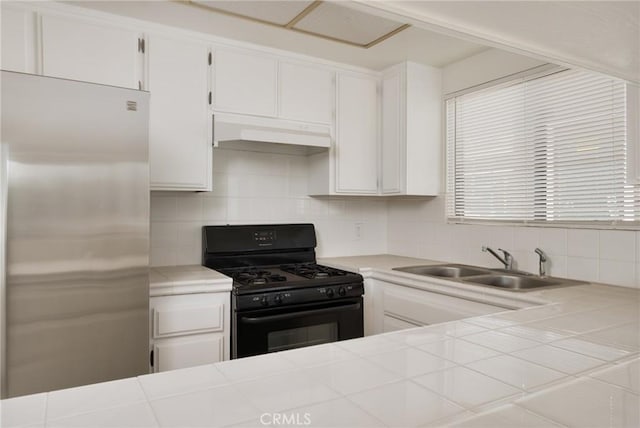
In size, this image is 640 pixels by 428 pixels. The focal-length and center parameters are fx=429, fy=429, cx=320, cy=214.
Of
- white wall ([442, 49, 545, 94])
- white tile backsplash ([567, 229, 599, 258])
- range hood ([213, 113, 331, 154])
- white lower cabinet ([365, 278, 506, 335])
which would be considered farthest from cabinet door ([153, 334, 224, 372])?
white wall ([442, 49, 545, 94])

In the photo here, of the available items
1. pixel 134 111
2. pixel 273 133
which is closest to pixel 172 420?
pixel 134 111

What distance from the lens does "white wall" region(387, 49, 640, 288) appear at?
2090 mm

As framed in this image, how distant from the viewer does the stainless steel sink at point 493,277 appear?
2266 mm

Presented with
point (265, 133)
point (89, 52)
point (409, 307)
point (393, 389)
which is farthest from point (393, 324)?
point (89, 52)

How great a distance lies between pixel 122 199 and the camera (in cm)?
173

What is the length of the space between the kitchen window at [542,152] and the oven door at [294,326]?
3.56 ft

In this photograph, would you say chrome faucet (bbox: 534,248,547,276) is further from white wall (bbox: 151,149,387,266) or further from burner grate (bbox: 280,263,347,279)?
white wall (bbox: 151,149,387,266)

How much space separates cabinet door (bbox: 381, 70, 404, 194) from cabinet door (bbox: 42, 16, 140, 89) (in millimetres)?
1658

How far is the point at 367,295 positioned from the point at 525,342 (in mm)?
1670

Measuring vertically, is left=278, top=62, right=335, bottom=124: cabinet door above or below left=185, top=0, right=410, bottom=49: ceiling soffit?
below

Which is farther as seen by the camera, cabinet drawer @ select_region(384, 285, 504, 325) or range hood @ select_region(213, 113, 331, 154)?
range hood @ select_region(213, 113, 331, 154)

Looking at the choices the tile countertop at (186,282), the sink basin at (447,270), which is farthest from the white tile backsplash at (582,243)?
the tile countertop at (186,282)

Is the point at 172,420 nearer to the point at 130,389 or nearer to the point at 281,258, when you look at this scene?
the point at 130,389

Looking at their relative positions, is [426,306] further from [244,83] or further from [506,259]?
[244,83]
